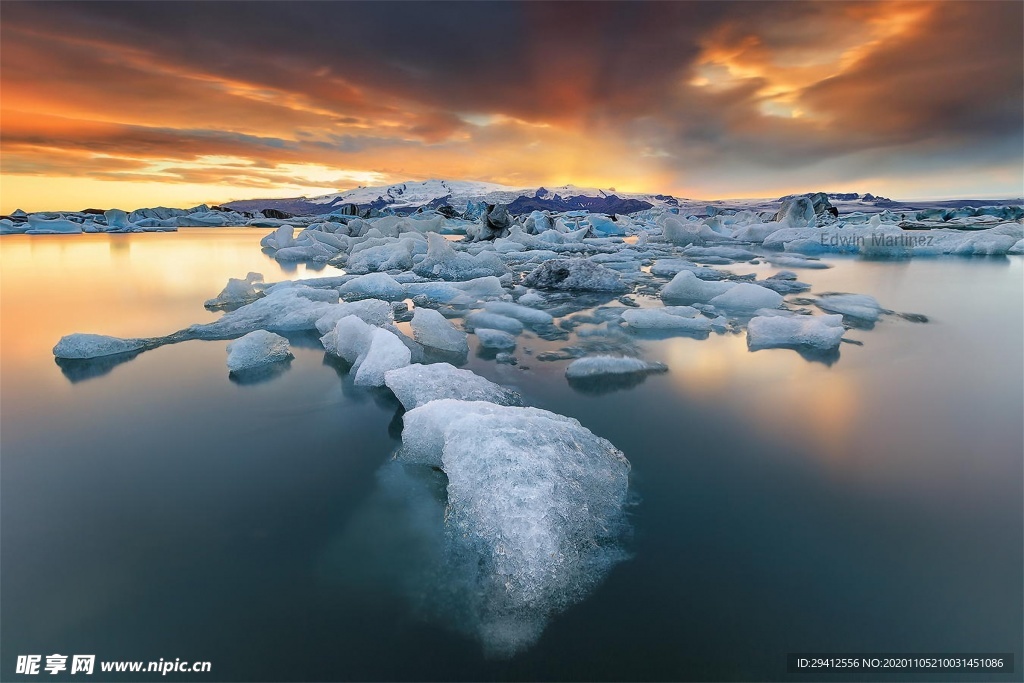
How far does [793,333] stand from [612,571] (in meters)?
3.14

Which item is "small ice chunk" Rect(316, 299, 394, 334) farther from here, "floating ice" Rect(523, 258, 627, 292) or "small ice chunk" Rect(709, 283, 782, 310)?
"small ice chunk" Rect(709, 283, 782, 310)

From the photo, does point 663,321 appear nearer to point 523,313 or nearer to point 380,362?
point 523,313

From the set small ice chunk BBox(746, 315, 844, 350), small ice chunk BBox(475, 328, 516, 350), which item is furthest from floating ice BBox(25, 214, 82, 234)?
small ice chunk BBox(746, 315, 844, 350)

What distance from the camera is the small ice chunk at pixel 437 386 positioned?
8.02ft

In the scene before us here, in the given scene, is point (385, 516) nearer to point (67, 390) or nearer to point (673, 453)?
point (673, 453)

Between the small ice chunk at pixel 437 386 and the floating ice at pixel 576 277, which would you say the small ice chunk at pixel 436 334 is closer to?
the small ice chunk at pixel 437 386

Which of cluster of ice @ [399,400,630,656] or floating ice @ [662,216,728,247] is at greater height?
floating ice @ [662,216,728,247]

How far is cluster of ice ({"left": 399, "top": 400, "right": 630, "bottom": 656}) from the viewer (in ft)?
4.17

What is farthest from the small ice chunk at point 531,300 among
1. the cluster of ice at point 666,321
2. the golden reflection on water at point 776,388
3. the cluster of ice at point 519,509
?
the cluster of ice at point 519,509

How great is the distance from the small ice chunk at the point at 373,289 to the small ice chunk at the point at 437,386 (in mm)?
4045

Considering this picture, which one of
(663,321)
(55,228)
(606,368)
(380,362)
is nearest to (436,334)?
(380,362)

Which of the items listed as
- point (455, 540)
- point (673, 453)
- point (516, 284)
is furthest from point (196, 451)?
point (516, 284)

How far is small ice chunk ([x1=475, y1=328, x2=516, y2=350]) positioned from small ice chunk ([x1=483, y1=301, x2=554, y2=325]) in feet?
2.61

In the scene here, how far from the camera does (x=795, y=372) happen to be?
3.13 meters
